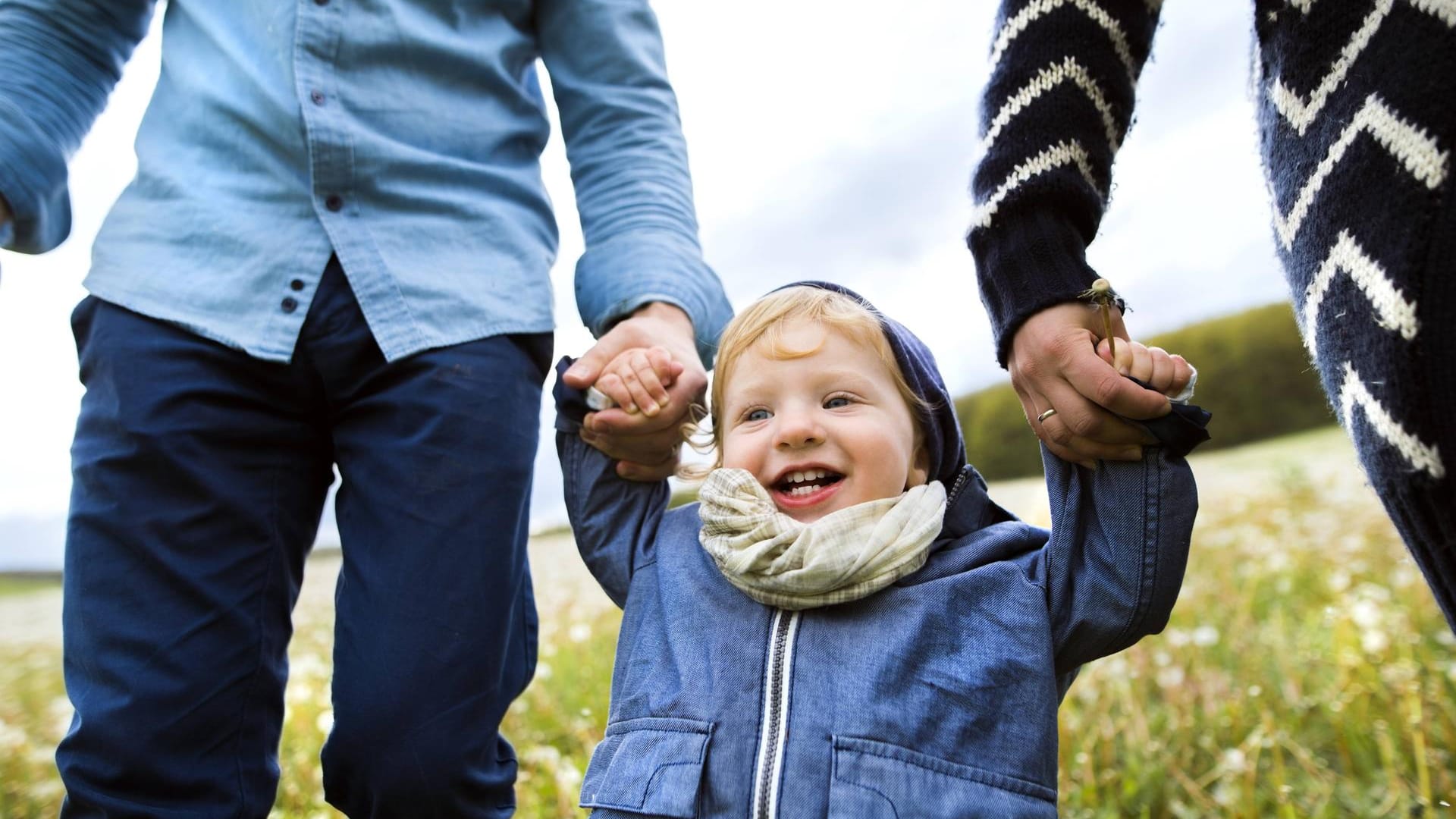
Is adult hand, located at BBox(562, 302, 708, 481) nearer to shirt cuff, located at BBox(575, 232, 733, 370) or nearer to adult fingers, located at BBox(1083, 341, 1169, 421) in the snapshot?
shirt cuff, located at BBox(575, 232, 733, 370)

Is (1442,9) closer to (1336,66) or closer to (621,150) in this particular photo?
(1336,66)

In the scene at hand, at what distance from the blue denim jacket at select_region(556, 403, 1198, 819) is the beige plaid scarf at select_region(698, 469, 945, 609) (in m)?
0.04

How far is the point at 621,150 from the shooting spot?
68.5 inches

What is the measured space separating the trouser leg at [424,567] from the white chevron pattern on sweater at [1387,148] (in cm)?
108

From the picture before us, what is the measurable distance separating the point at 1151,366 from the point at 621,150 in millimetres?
978

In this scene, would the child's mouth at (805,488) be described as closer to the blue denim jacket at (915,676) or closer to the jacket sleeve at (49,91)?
the blue denim jacket at (915,676)

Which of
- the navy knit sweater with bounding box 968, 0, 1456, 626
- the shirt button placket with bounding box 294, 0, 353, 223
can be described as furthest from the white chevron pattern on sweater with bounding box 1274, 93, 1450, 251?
the shirt button placket with bounding box 294, 0, 353, 223

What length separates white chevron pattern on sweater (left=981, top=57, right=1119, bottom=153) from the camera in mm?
1292

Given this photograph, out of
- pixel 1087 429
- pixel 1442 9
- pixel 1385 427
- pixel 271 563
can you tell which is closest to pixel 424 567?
pixel 271 563

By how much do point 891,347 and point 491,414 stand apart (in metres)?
0.62

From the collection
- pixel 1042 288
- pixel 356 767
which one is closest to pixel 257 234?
pixel 356 767

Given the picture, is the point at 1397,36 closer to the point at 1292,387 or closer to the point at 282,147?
the point at 282,147

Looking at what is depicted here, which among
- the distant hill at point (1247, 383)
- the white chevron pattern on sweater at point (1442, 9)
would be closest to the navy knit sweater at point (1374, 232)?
the white chevron pattern on sweater at point (1442, 9)

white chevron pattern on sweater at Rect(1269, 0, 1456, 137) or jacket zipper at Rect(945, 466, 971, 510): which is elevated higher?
white chevron pattern on sweater at Rect(1269, 0, 1456, 137)
